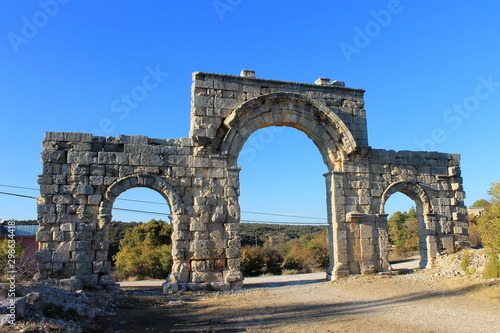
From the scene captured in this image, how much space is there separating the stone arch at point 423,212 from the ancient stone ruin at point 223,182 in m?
0.03

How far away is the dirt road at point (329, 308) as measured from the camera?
6289mm

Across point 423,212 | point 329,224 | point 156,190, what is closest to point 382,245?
point 329,224

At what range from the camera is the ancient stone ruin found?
1019cm

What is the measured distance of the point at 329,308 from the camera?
7.79 metres

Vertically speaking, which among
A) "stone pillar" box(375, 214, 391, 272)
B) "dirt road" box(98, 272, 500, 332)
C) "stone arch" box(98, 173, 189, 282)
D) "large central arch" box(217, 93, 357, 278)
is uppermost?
"large central arch" box(217, 93, 357, 278)

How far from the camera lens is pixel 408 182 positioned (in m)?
13.0

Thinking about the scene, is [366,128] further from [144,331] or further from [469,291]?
[144,331]

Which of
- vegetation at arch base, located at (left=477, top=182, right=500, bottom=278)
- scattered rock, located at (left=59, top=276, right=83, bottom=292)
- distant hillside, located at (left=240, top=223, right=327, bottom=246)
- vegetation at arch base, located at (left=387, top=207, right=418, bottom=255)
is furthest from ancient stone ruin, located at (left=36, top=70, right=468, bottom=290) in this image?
distant hillside, located at (left=240, top=223, right=327, bottom=246)

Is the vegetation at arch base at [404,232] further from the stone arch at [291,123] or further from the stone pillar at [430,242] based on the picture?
the stone arch at [291,123]

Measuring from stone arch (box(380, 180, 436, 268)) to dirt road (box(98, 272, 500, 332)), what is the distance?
7.10ft

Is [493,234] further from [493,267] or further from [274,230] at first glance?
[274,230]

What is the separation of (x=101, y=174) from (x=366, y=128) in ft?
26.7

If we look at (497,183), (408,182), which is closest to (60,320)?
(497,183)

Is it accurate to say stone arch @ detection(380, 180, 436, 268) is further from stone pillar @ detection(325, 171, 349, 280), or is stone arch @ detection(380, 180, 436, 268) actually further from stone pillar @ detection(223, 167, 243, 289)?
stone pillar @ detection(223, 167, 243, 289)
